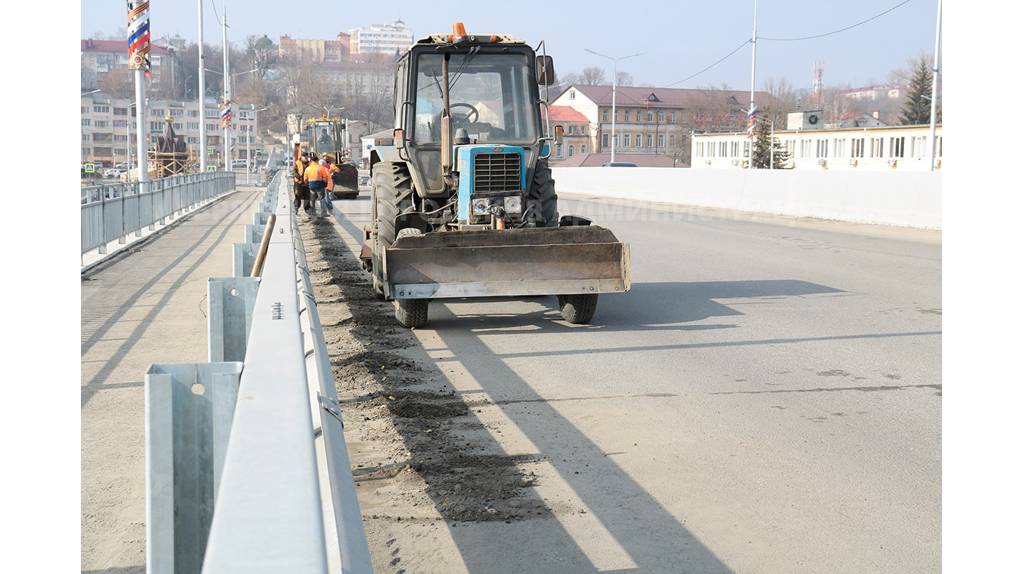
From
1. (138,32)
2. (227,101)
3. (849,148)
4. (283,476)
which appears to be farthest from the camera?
(849,148)

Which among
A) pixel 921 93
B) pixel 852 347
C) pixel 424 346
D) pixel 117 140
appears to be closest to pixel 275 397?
pixel 424 346

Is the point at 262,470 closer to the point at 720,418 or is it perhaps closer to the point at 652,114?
the point at 720,418

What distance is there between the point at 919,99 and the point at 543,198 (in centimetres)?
10149

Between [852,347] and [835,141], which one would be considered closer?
[852,347]

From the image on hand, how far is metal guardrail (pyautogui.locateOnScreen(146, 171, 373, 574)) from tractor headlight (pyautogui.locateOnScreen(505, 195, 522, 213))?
736 cm

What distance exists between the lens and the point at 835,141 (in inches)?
3423

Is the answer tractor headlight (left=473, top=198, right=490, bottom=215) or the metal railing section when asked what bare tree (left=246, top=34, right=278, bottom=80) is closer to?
tractor headlight (left=473, top=198, right=490, bottom=215)

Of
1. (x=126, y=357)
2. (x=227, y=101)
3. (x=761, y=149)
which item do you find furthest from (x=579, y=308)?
(x=761, y=149)

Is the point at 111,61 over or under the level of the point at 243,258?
over

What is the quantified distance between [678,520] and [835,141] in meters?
86.2

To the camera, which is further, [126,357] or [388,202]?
[388,202]

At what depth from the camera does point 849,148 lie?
8494 centimetres
